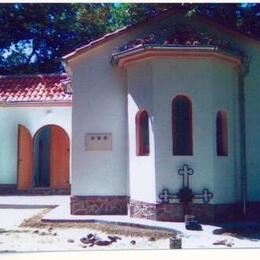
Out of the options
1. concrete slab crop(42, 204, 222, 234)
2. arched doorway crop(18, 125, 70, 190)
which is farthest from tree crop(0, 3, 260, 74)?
concrete slab crop(42, 204, 222, 234)

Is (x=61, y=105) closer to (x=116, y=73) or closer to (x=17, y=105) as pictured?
(x=17, y=105)

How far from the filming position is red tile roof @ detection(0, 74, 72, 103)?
1499 centimetres

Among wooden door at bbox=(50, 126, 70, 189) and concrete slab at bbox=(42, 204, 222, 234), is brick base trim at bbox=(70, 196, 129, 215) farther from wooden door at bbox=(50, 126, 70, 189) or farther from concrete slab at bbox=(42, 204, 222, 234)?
wooden door at bbox=(50, 126, 70, 189)

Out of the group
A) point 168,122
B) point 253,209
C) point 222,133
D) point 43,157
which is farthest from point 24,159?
point 253,209

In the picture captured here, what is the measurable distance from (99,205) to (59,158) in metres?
4.98

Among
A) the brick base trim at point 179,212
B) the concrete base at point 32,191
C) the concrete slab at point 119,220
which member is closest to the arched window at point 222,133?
the brick base trim at point 179,212

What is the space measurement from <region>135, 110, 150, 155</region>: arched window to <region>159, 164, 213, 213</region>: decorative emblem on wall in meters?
0.95

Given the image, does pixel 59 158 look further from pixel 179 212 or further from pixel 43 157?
pixel 179 212

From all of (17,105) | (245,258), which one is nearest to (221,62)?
(245,258)

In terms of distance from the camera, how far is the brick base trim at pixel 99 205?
10.3 m

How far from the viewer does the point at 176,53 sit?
9.32 meters

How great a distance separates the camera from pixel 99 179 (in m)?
10.4

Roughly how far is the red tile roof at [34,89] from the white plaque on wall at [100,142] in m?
4.39

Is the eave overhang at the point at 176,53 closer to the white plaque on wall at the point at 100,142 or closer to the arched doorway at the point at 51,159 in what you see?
the white plaque on wall at the point at 100,142
